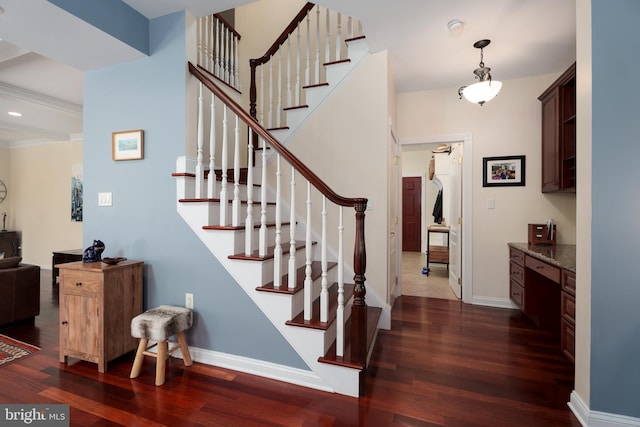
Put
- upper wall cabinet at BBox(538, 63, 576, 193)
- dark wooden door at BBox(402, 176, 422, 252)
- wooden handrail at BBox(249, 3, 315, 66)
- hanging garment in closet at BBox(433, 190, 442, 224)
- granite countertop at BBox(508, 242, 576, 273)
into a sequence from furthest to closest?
dark wooden door at BBox(402, 176, 422, 252)
hanging garment in closet at BBox(433, 190, 442, 224)
wooden handrail at BBox(249, 3, 315, 66)
upper wall cabinet at BBox(538, 63, 576, 193)
granite countertop at BBox(508, 242, 576, 273)

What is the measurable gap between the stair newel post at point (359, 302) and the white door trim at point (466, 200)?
7.62ft

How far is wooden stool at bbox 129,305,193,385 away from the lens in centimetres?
191

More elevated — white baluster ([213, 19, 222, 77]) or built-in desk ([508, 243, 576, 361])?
white baluster ([213, 19, 222, 77])

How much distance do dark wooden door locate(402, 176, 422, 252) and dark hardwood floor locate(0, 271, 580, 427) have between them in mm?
5422

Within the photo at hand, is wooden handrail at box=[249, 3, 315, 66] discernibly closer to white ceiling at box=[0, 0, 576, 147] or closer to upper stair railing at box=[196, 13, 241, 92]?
upper stair railing at box=[196, 13, 241, 92]

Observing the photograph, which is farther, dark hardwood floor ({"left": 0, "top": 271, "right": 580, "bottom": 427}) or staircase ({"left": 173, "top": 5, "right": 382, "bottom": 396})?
staircase ({"left": 173, "top": 5, "right": 382, "bottom": 396})

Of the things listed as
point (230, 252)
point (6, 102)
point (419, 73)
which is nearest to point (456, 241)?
point (419, 73)

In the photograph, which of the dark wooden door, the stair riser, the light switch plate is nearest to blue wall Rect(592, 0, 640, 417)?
the stair riser

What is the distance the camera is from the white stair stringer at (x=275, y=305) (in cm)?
184

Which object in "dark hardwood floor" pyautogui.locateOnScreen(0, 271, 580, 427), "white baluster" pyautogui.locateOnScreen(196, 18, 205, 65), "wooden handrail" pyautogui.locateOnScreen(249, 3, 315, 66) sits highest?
"wooden handrail" pyautogui.locateOnScreen(249, 3, 315, 66)

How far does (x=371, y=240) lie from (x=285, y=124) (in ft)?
5.29

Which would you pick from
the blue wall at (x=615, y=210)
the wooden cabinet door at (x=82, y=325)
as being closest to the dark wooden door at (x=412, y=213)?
the blue wall at (x=615, y=210)

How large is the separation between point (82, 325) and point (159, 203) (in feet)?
3.37

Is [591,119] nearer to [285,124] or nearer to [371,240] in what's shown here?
[371,240]
